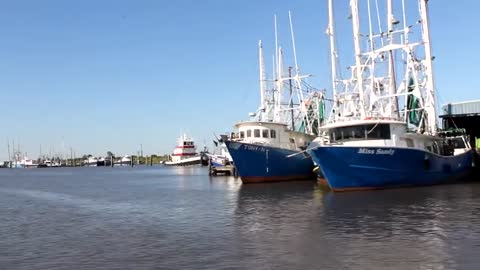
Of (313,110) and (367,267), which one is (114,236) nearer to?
(367,267)

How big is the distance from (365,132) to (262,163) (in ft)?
57.5

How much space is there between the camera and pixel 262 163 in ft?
180

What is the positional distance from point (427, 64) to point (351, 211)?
84.1 feet

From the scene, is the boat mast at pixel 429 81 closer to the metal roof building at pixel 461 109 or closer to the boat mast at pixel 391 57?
the boat mast at pixel 391 57

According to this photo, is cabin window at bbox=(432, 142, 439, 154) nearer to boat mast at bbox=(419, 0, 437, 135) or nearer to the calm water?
boat mast at bbox=(419, 0, 437, 135)

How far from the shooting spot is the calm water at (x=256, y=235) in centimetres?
1567

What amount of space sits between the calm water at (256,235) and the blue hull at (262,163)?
18.9 metres

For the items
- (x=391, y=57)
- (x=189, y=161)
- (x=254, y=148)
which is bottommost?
(x=254, y=148)

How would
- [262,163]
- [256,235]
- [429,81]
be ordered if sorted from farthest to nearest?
[262,163] < [429,81] < [256,235]

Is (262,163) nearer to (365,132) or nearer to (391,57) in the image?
(391,57)

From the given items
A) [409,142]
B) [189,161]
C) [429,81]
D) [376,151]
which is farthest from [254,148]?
[189,161]

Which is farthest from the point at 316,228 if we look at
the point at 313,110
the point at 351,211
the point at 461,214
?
the point at 313,110

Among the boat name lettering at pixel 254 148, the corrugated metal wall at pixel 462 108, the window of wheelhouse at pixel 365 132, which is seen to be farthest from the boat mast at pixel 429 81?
the corrugated metal wall at pixel 462 108

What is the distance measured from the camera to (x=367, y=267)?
14234 millimetres
